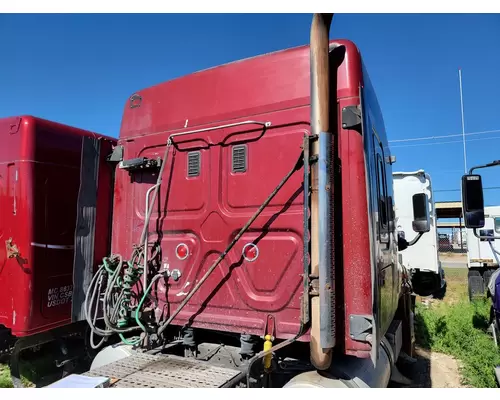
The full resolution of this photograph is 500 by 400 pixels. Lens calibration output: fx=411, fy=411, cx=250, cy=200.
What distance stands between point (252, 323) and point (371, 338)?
84 cm

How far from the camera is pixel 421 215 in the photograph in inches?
166

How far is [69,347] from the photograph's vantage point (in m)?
4.21

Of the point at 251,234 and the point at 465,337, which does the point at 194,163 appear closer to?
the point at 251,234

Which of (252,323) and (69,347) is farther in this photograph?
(69,347)

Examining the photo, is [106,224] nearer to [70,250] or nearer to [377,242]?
[70,250]

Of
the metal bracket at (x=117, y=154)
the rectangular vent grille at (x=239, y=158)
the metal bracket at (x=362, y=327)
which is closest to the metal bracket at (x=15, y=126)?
the metal bracket at (x=117, y=154)

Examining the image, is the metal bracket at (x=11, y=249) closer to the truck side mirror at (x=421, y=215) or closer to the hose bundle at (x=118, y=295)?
the hose bundle at (x=118, y=295)

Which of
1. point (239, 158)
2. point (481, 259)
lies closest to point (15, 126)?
point (239, 158)

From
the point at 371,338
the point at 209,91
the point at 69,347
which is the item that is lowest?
the point at 69,347

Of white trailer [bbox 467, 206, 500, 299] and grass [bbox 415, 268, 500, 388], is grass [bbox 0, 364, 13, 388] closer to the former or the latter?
grass [bbox 415, 268, 500, 388]

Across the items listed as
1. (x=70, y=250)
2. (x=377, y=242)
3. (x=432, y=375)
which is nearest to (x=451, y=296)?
(x=432, y=375)

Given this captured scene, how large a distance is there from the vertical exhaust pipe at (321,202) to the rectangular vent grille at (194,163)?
104 cm

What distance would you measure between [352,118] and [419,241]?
837cm

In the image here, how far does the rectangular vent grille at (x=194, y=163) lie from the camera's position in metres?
3.29
